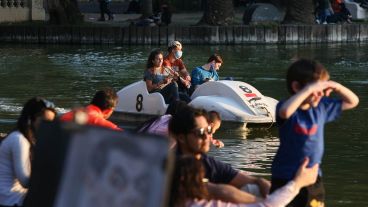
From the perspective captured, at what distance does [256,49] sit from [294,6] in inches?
158

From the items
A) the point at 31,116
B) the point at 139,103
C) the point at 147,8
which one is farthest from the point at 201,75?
the point at 147,8

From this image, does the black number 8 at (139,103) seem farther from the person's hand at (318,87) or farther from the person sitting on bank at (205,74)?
the person's hand at (318,87)

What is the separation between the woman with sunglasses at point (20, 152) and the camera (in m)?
6.07

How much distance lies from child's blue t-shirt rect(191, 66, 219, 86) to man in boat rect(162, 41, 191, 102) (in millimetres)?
128

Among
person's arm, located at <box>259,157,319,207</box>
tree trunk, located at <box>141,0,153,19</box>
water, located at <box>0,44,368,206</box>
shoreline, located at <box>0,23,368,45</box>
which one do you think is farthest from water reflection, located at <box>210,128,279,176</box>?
tree trunk, located at <box>141,0,153,19</box>

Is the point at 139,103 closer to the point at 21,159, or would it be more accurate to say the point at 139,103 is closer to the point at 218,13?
the point at 21,159

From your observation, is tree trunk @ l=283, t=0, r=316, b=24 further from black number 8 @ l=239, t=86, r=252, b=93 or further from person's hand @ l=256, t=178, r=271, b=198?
person's hand @ l=256, t=178, r=271, b=198

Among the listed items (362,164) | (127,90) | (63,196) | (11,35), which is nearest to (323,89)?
(63,196)

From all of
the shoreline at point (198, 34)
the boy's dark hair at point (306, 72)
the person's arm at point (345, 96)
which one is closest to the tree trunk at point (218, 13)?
the shoreline at point (198, 34)

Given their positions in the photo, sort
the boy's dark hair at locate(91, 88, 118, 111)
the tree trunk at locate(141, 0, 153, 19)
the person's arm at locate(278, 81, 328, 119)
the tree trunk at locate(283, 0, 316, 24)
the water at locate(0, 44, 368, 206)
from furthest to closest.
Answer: the tree trunk at locate(141, 0, 153, 19), the tree trunk at locate(283, 0, 316, 24), the water at locate(0, 44, 368, 206), the boy's dark hair at locate(91, 88, 118, 111), the person's arm at locate(278, 81, 328, 119)

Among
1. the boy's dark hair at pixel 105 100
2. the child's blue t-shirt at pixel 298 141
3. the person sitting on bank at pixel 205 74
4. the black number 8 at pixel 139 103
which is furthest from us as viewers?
the person sitting on bank at pixel 205 74

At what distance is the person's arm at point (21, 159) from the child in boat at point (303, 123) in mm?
1471

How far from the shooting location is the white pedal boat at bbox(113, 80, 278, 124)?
47.8 feet

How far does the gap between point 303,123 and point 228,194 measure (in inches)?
26.8
